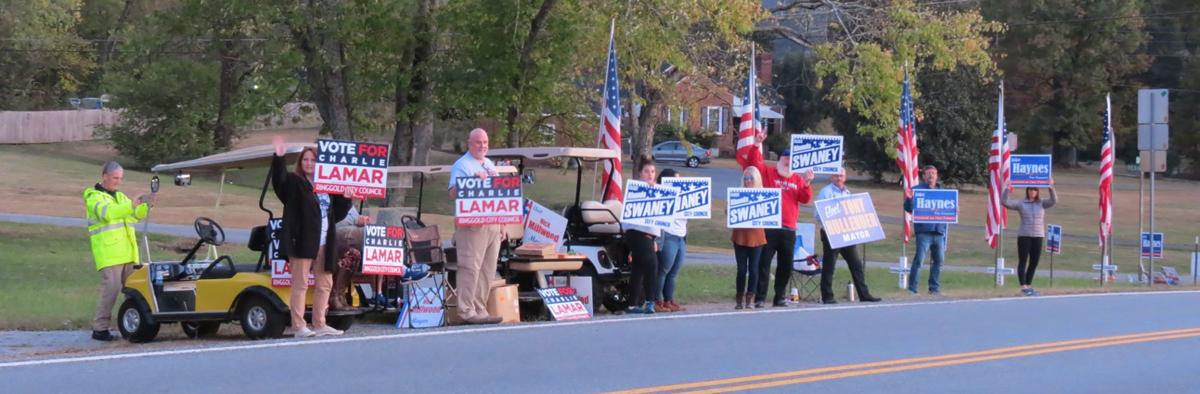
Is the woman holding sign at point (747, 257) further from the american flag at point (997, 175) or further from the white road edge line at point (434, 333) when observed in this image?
the american flag at point (997, 175)

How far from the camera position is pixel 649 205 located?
48.2 ft

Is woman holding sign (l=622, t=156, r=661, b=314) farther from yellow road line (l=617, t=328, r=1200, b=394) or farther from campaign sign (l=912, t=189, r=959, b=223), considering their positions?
campaign sign (l=912, t=189, r=959, b=223)

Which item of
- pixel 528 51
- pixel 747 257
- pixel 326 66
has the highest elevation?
pixel 528 51

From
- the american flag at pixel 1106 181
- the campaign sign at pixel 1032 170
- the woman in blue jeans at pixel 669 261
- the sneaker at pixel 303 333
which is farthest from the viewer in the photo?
the american flag at pixel 1106 181

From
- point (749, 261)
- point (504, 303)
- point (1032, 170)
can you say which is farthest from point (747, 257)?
point (1032, 170)

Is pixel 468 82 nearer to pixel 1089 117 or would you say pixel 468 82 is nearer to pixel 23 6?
pixel 23 6

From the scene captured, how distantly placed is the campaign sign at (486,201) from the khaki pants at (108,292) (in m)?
3.11

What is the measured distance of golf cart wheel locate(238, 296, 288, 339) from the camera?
472 inches

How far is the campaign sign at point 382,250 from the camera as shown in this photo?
12.4 metres

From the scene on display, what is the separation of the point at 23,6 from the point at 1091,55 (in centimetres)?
5401

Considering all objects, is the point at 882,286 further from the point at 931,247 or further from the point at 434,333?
the point at 434,333

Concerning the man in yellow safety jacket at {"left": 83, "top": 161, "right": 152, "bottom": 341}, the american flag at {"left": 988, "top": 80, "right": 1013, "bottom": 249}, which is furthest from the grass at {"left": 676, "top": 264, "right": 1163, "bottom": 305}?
the man in yellow safety jacket at {"left": 83, "top": 161, "right": 152, "bottom": 341}

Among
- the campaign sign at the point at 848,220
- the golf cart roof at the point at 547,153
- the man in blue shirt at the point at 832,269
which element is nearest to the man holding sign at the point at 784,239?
the campaign sign at the point at 848,220

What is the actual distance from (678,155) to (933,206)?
180 ft
